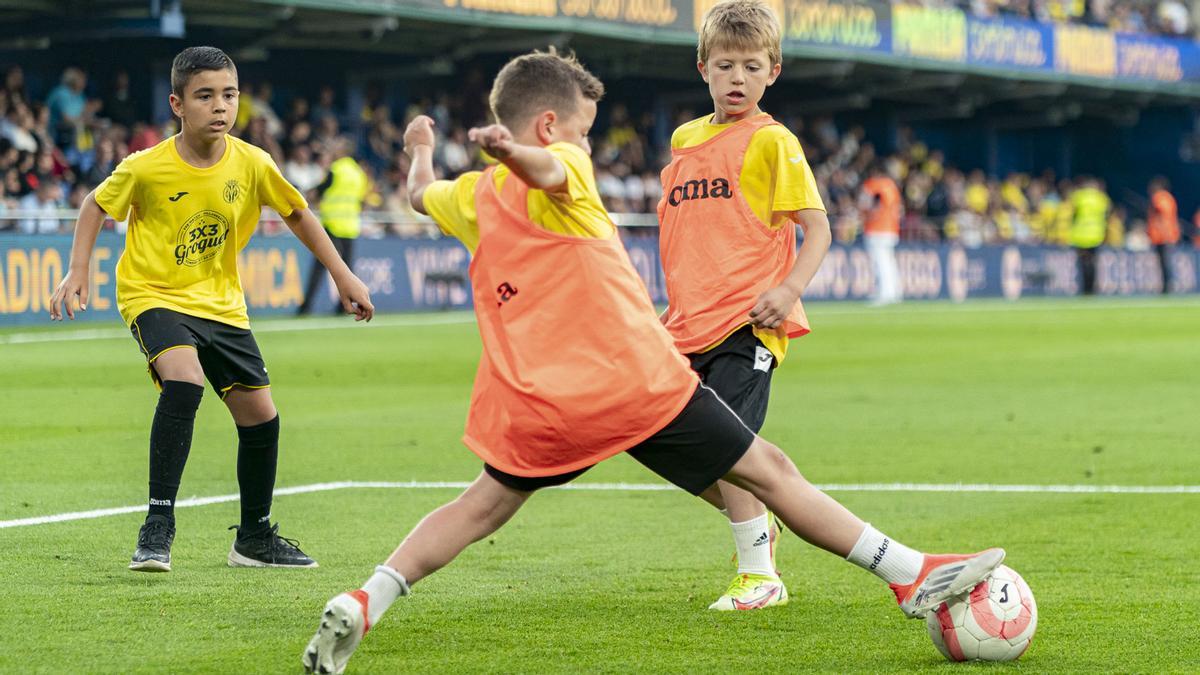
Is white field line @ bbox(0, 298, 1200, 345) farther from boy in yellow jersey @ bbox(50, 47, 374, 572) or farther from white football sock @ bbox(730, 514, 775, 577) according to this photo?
white football sock @ bbox(730, 514, 775, 577)

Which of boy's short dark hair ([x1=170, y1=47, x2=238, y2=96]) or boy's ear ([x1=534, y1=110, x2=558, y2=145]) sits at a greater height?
boy's short dark hair ([x1=170, y1=47, x2=238, y2=96])

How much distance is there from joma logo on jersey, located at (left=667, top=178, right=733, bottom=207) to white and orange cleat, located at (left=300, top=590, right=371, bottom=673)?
207 centimetres

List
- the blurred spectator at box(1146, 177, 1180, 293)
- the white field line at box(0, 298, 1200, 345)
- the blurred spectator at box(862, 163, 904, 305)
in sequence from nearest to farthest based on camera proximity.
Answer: the white field line at box(0, 298, 1200, 345) → the blurred spectator at box(862, 163, 904, 305) → the blurred spectator at box(1146, 177, 1180, 293)

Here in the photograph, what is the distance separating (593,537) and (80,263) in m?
2.20

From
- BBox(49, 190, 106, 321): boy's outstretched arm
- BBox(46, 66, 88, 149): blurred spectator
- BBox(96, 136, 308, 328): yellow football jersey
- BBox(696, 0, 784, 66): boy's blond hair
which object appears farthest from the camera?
BBox(46, 66, 88, 149): blurred spectator

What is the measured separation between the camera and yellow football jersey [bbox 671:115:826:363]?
5812mm

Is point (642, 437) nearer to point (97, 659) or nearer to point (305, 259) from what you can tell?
point (97, 659)

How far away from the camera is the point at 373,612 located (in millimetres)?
4562

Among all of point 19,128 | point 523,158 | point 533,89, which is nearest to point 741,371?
point 533,89

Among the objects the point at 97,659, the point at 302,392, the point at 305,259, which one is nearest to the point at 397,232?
the point at 305,259

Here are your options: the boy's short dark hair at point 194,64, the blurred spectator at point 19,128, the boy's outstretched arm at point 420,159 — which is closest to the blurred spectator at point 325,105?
the blurred spectator at point 19,128

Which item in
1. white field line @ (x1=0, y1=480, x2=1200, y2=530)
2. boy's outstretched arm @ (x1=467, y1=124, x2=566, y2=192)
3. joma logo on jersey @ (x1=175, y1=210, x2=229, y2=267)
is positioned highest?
boy's outstretched arm @ (x1=467, y1=124, x2=566, y2=192)

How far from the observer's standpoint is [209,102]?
245 inches

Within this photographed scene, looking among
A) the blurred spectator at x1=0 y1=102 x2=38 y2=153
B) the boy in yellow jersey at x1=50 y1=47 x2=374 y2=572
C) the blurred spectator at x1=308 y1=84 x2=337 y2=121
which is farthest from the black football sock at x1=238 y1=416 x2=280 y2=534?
the blurred spectator at x1=308 y1=84 x2=337 y2=121
